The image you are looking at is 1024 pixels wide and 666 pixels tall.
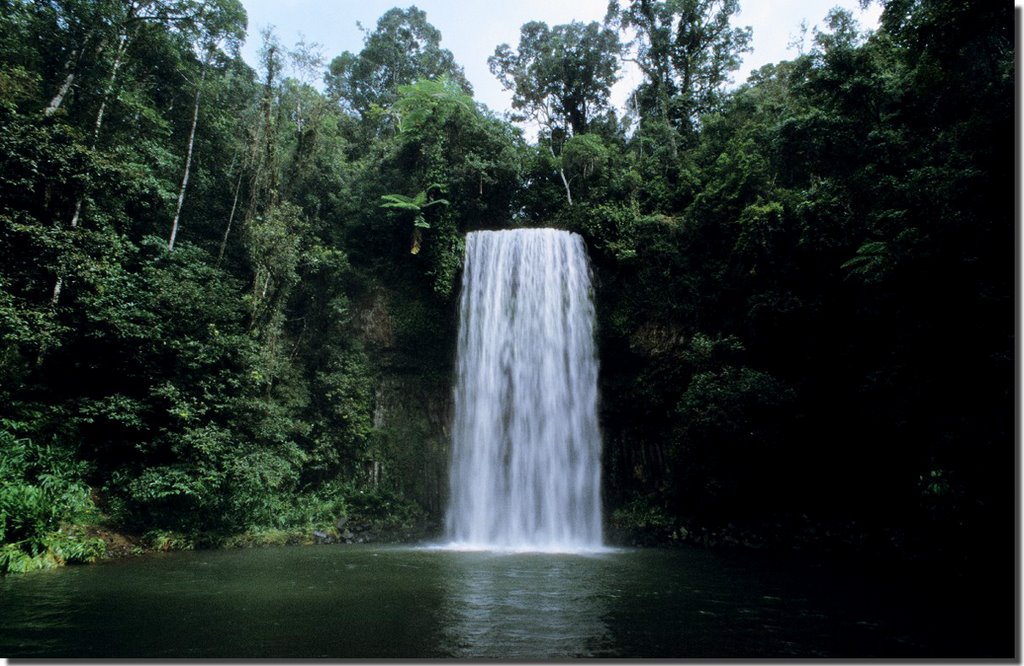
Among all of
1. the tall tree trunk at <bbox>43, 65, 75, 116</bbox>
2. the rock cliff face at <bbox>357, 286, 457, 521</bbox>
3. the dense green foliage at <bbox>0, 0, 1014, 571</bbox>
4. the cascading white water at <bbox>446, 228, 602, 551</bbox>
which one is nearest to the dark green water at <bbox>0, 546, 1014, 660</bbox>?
the dense green foliage at <bbox>0, 0, 1014, 571</bbox>

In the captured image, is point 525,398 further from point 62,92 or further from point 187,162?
point 62,92

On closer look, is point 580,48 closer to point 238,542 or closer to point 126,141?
point 126,141

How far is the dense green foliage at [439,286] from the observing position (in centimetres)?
741

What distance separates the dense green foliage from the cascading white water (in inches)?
26.7

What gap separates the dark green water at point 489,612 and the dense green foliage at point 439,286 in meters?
1.62

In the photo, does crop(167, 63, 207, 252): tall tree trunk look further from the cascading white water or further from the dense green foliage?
the cascading white water

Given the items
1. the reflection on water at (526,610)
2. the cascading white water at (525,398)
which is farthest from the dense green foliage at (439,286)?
the reflection on water at (526,610)

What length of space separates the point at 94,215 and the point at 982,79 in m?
15.8

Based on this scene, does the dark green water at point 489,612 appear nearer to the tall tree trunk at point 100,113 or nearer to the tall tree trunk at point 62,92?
the tall tree trunk at point 100,113

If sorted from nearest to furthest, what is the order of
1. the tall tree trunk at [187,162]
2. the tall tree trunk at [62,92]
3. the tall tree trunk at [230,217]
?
the tall tree trunk at [62,92]
the tall tree trunk at [187,162]
the tall tree trunk at [230,217]

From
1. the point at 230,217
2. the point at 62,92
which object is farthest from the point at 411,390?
the point at 62,92

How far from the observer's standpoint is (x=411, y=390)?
1548 centimetres

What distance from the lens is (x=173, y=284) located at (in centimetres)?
1089

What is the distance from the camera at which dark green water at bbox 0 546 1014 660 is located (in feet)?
12.2
